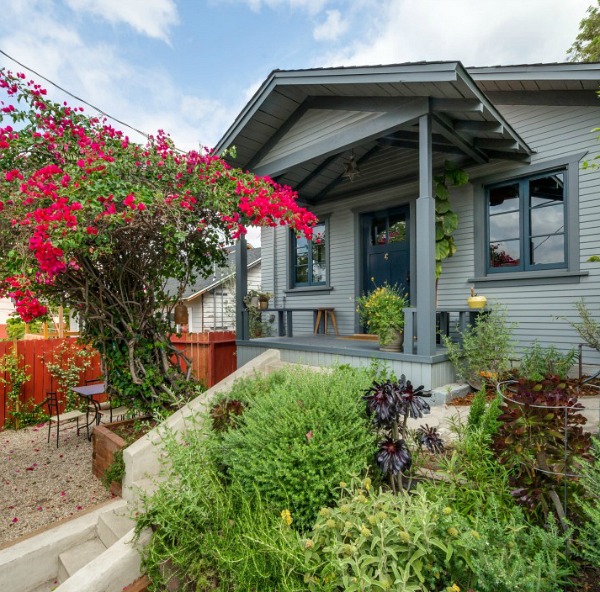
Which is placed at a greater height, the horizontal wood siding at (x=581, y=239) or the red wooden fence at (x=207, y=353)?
the horizontal wood siding at (x=581, y=239)

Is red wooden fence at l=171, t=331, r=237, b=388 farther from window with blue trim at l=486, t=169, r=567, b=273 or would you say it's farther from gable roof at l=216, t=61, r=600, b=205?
window with blue trim at l=486, t=169, r=567, b=273

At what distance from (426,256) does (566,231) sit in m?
2.31

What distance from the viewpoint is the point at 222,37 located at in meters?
7.79

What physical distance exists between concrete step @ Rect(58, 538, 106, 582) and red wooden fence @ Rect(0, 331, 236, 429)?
7.70ft

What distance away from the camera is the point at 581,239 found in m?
4.86

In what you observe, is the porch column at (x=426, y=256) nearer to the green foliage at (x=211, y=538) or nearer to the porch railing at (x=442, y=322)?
the porch railing at (x=442, y=322)

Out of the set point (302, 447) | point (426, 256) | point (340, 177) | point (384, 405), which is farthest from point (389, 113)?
point (302, 447)

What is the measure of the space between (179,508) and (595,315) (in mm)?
5178

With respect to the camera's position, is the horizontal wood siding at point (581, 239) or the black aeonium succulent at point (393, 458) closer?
the black aeonium succulent at point (393, 458)

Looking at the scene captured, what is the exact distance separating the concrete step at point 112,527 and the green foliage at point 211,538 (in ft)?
1.54

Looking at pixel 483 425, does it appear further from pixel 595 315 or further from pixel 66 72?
pixel 66 72

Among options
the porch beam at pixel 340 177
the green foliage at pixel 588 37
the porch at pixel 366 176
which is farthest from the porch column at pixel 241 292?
the green foliage at pixel 588 37

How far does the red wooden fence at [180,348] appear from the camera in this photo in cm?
528

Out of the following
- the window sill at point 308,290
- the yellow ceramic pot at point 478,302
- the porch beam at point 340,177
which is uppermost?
the porch beam at point 340,177
